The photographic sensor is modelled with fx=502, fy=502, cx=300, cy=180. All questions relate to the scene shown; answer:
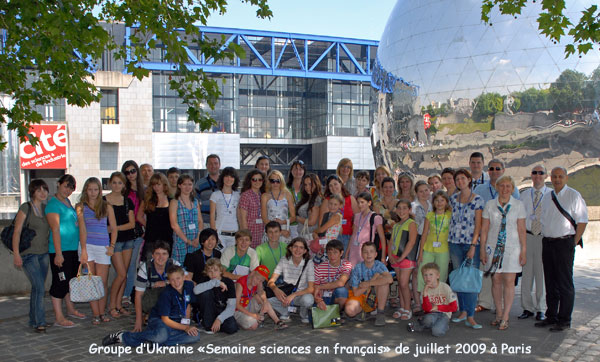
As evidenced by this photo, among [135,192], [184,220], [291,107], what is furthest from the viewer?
[291,107]

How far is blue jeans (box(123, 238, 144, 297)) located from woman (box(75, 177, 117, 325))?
0.51 meters

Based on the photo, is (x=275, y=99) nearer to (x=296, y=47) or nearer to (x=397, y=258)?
(x=296, y=47)

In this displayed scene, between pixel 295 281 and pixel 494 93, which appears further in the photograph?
pixel 494 93

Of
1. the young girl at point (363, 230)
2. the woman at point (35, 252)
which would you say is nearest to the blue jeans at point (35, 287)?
the woman at point (35, 252)

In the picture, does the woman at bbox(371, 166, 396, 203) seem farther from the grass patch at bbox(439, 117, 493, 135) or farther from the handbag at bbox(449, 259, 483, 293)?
the handbag at bbox(449, 259, 483, 293)

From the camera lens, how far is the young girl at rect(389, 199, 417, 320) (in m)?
6.57

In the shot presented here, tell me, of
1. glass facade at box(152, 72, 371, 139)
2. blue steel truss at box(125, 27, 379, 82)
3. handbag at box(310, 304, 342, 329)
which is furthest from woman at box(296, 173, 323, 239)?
glass facade at box(152, 72, 371, 139)

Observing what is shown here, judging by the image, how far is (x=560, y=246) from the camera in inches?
239

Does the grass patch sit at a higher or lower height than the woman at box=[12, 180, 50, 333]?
higher

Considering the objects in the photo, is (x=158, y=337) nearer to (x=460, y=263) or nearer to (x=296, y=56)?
(x=460, y=263)

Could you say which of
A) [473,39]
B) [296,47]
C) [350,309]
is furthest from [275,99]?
[350,309]

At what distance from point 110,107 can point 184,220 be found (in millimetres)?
31292

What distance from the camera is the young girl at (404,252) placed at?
657cm

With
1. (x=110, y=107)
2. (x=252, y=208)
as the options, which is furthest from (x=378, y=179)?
(x=110, y=107)
